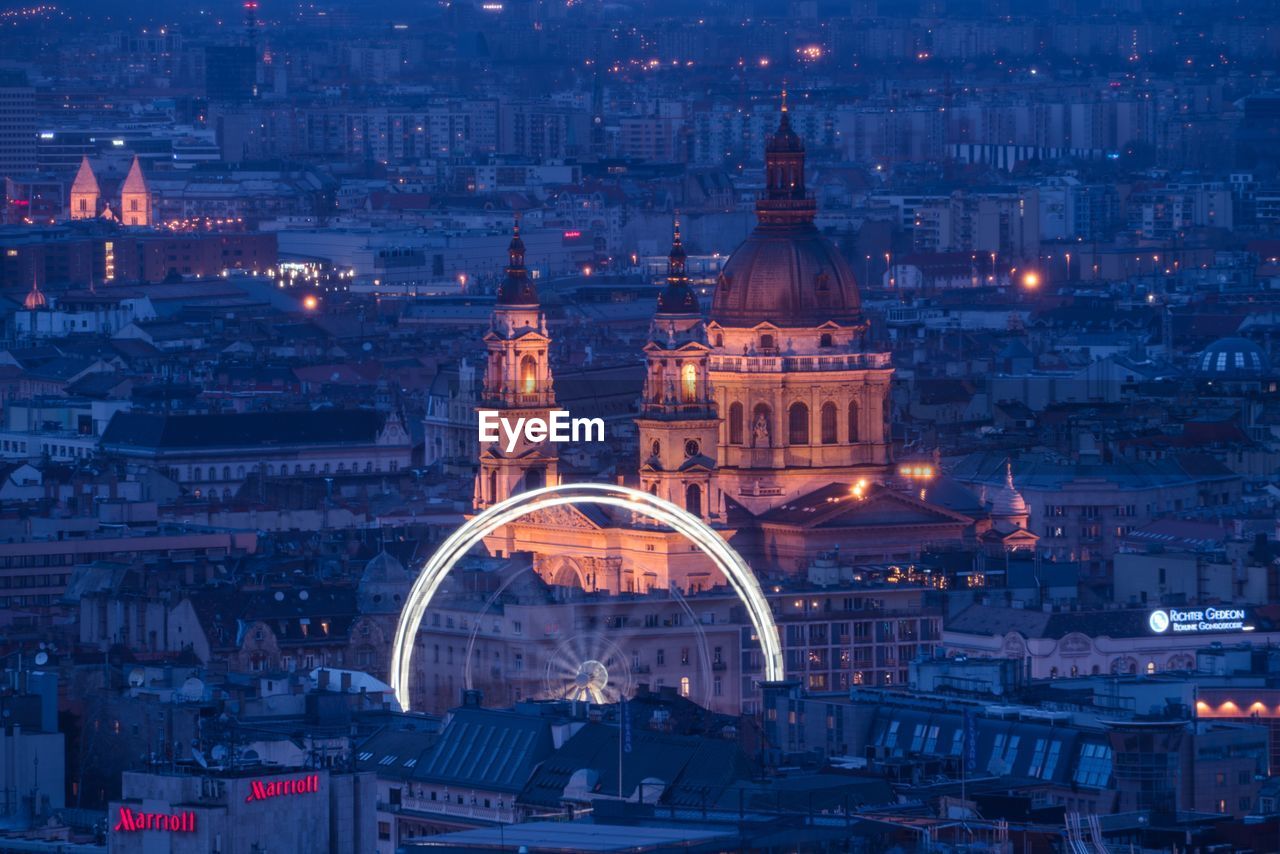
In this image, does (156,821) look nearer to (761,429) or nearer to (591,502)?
(591,502)

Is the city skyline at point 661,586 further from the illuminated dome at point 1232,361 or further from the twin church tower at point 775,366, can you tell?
the illuminated dome at point 1232,361

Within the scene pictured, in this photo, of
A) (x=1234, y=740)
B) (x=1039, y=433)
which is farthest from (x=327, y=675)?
(x=1039, y=433)

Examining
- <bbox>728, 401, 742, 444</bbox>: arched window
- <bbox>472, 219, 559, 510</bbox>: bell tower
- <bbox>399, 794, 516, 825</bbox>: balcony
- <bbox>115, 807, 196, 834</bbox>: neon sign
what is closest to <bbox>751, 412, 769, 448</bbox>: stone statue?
<bbox>728, 401, 742, 444</bbox>: arched window

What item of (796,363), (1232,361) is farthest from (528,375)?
(1232,361)

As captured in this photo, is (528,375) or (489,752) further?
(528,375)

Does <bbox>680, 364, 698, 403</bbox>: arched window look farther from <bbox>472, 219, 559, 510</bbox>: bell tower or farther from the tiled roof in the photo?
the tiled roof
